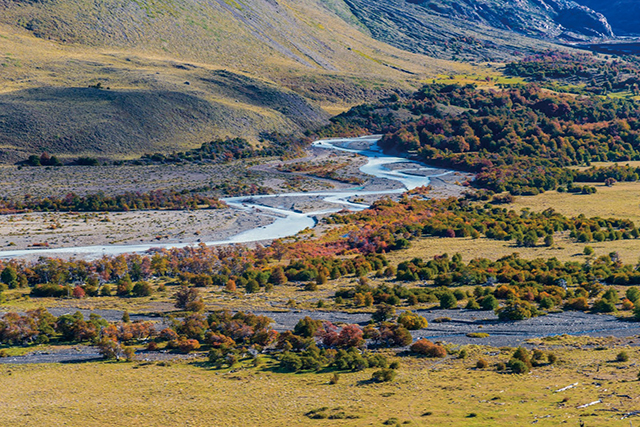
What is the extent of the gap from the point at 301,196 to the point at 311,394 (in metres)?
81.6

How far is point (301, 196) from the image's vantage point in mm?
126438

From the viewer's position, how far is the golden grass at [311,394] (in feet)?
135

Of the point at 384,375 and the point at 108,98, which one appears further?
the point at 108,98

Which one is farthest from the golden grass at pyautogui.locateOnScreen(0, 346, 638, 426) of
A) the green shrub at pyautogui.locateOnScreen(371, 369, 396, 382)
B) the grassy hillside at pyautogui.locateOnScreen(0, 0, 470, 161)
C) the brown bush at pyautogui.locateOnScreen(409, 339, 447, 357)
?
the grassy hillside at pyautogui.locateOnScreen(0, 0, 470, 161)

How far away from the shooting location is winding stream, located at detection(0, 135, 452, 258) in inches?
3526

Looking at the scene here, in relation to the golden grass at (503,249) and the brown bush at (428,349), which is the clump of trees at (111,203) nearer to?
the golden grass at (503,249)

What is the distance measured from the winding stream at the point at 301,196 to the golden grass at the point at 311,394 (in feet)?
125

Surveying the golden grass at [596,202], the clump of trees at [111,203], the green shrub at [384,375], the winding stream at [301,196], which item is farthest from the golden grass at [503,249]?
the green shrub at [384,375]

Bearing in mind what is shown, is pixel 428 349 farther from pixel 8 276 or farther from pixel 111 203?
pixel 111 203

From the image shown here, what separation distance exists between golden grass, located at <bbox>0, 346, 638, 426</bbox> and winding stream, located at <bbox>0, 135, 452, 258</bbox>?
125 ft

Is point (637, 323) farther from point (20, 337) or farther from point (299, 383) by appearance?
point (20, 337)

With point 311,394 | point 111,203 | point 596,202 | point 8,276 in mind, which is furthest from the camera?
point 596,202

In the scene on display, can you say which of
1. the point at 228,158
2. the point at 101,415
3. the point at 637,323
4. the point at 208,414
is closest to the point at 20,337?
the point at 101,415

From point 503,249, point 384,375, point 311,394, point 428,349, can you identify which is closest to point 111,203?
point 503,249
